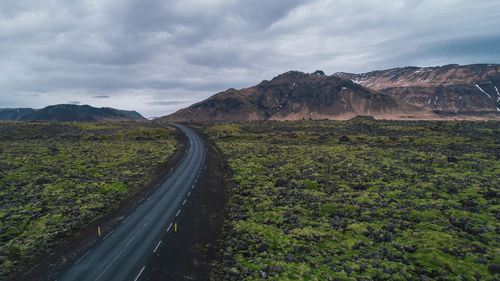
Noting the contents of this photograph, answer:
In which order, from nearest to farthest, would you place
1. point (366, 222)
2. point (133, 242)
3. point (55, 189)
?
point (133, 242) < point (366, 222) < point (55, 189)

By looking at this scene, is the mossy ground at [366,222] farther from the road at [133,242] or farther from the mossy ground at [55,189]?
the mossy ground at [55,189]

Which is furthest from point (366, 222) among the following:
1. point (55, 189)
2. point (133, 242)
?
point (55, 189)

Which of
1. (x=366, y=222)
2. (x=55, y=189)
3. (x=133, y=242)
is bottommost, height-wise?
(x=366, y=222)

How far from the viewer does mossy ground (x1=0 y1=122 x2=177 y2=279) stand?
21.3m

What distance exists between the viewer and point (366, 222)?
23.3 m

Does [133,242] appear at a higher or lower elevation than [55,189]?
lower

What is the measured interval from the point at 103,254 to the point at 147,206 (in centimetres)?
968

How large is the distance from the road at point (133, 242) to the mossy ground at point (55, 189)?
185 inches

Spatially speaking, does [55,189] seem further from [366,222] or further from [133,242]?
[366,222]

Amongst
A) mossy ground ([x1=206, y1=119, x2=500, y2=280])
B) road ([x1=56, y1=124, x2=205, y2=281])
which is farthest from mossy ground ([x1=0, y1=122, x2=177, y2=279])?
mossy ground ([x1=206, y1=119, x2=500, y2=280])

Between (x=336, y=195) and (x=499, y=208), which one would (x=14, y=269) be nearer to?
(x=336, y=195)

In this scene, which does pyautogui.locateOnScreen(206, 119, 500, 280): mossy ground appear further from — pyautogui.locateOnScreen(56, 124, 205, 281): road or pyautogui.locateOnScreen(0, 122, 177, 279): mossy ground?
pyautogui.locateOnScreen(0, 122, 177, 279): mossy ground

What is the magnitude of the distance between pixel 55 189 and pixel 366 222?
1707 inches

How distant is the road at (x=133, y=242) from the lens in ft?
56.4
